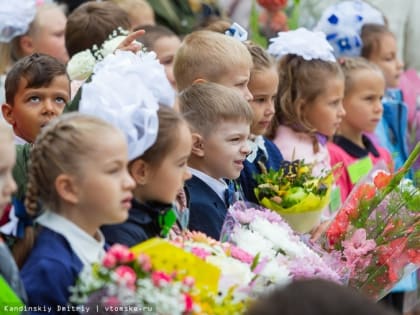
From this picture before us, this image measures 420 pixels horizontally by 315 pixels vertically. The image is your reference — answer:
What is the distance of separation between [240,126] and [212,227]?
0.48m

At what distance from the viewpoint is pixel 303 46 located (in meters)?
7.28

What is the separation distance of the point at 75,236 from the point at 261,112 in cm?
234

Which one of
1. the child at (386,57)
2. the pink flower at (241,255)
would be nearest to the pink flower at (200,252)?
the pink flower at (241,255)

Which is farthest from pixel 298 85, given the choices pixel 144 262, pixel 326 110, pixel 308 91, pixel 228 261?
pixel 144 262

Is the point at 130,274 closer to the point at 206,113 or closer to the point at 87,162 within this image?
the point at 87,162

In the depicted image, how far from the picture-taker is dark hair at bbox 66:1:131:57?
23.7 ft

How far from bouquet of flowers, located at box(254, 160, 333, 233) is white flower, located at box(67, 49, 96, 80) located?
3.37 ft

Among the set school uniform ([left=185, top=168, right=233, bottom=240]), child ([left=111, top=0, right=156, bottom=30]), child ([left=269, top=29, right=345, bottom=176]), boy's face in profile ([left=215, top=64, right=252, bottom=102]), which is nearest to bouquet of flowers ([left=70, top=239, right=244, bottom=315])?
school uniform ([left=185, top=168, right=233, bottom=240])

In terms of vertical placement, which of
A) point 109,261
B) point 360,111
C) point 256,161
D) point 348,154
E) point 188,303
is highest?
point 109,261

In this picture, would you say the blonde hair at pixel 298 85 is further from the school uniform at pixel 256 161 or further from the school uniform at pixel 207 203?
the school uniform at pixel 207 203

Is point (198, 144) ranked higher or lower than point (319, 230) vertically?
higher

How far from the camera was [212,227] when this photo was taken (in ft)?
17.6

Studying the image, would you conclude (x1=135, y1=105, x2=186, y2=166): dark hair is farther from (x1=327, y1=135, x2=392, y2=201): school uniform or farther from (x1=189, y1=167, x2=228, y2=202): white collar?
(x1=327, y1=135, x2=392, y2=201): school uniform

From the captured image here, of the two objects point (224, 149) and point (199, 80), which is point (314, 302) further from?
point (199, 80)
